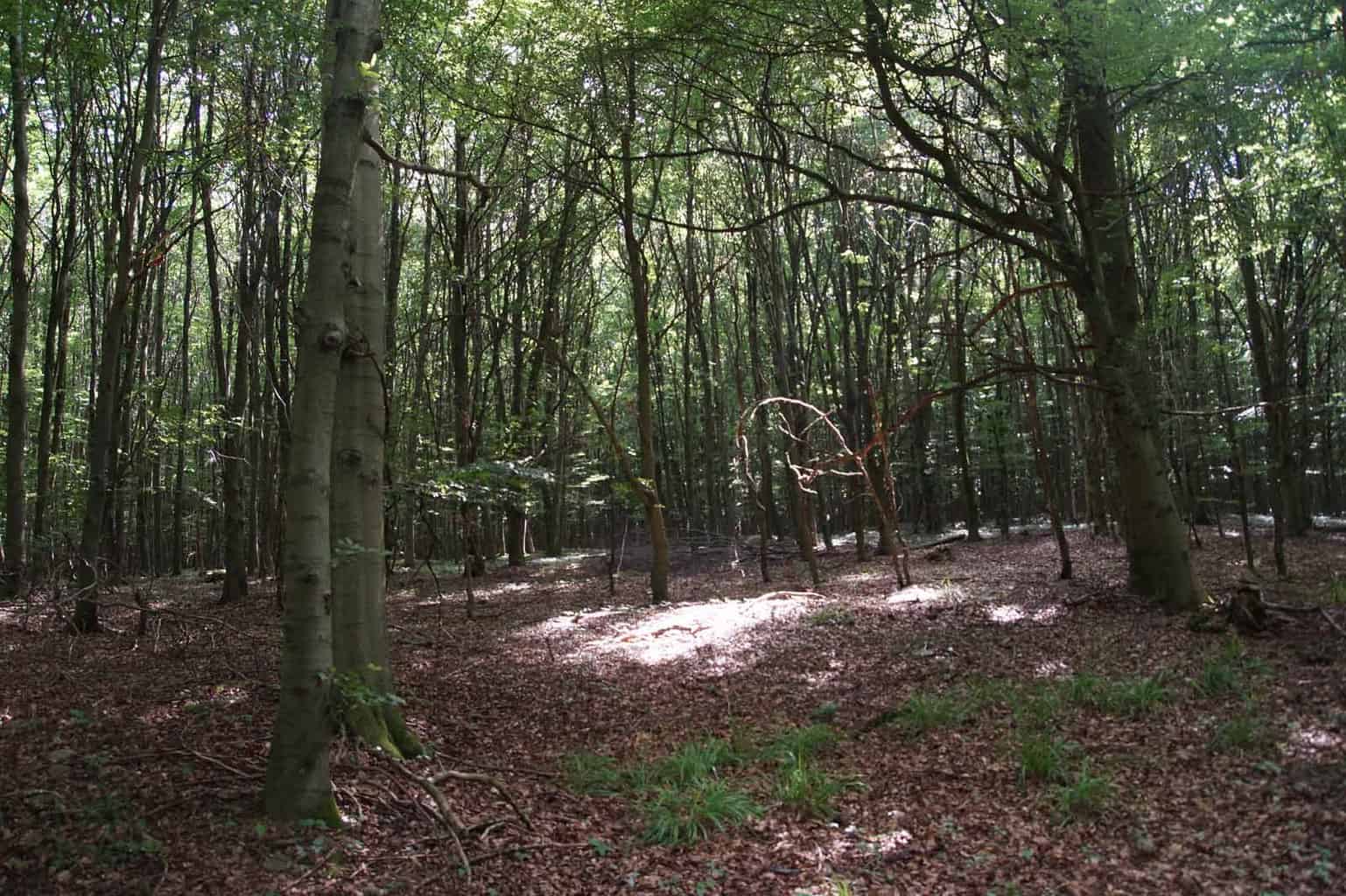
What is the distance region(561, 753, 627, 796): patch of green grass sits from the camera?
5281 mm

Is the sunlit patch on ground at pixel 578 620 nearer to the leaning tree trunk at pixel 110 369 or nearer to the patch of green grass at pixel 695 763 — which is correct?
the patch of green grass at pixel 695 763

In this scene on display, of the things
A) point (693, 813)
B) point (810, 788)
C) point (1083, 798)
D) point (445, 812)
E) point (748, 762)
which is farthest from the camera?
point (748, 762)

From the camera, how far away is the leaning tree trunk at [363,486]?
529 cm

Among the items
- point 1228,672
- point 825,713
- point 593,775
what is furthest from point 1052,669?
point 593,775

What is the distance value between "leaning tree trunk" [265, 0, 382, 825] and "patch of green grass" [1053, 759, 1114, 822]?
4.02 meters

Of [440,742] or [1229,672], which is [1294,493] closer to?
[1229,672]

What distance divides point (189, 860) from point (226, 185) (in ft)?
41.3

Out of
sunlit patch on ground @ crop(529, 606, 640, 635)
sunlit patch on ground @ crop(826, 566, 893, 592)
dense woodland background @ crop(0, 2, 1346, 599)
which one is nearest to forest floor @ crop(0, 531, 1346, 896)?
sunlit patch on ground @ crop(529, 606, 640, 635)

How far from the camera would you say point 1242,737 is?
507 centimetres

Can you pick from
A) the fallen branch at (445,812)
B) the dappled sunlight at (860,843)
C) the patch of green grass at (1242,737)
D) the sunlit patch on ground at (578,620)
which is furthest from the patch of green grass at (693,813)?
the sunlit patch on ground at (578,620)

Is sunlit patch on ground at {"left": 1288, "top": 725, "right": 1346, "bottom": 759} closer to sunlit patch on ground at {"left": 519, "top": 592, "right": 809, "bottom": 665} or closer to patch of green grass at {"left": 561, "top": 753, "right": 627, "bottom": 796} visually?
patch of green grass at {"left": 561, "top": 753, "right": 627, "bottom": 796}

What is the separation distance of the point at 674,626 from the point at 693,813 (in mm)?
5514

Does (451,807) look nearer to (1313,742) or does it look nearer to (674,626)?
(1313,742)

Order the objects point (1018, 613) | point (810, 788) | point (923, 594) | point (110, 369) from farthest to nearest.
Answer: point (923, 594) < point (1018, 613) < point (110, 369) < point (810, 788)
